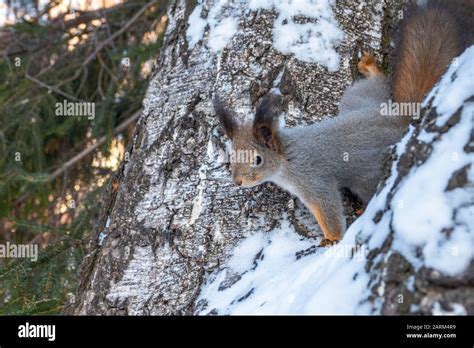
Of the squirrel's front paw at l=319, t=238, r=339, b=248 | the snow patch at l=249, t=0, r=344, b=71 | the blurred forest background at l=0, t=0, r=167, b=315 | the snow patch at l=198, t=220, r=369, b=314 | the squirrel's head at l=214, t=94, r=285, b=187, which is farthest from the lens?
the blurred forest background at l=0, t=0, r=167, b=315

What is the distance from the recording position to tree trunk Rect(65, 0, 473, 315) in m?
2.19

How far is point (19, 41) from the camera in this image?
13.9 feet

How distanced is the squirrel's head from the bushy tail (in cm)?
45

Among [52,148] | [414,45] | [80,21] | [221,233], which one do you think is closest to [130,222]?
[221,233]

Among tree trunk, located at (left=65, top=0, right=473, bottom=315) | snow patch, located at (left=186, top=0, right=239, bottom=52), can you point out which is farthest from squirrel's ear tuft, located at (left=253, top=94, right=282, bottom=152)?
snow patch, located at (left=186, top=0, right=239, bottom=52)

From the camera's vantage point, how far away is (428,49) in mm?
2256

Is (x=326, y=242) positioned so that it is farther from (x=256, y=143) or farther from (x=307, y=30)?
(x=307, y=30)

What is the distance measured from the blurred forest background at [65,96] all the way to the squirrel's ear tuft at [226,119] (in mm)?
1282

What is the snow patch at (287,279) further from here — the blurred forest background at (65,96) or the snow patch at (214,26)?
the blurred forest background at (65,96)

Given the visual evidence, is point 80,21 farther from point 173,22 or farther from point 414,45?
point 414,45

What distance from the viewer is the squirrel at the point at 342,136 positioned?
7.34 feet

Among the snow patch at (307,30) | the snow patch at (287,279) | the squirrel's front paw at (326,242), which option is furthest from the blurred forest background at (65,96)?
the squirrel's front paw at (326,242)

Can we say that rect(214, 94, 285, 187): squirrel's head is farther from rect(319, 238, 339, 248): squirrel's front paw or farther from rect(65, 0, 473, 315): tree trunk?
rect(319, 238, 339, 248): squirrel's front paw

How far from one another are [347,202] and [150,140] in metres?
0.76
